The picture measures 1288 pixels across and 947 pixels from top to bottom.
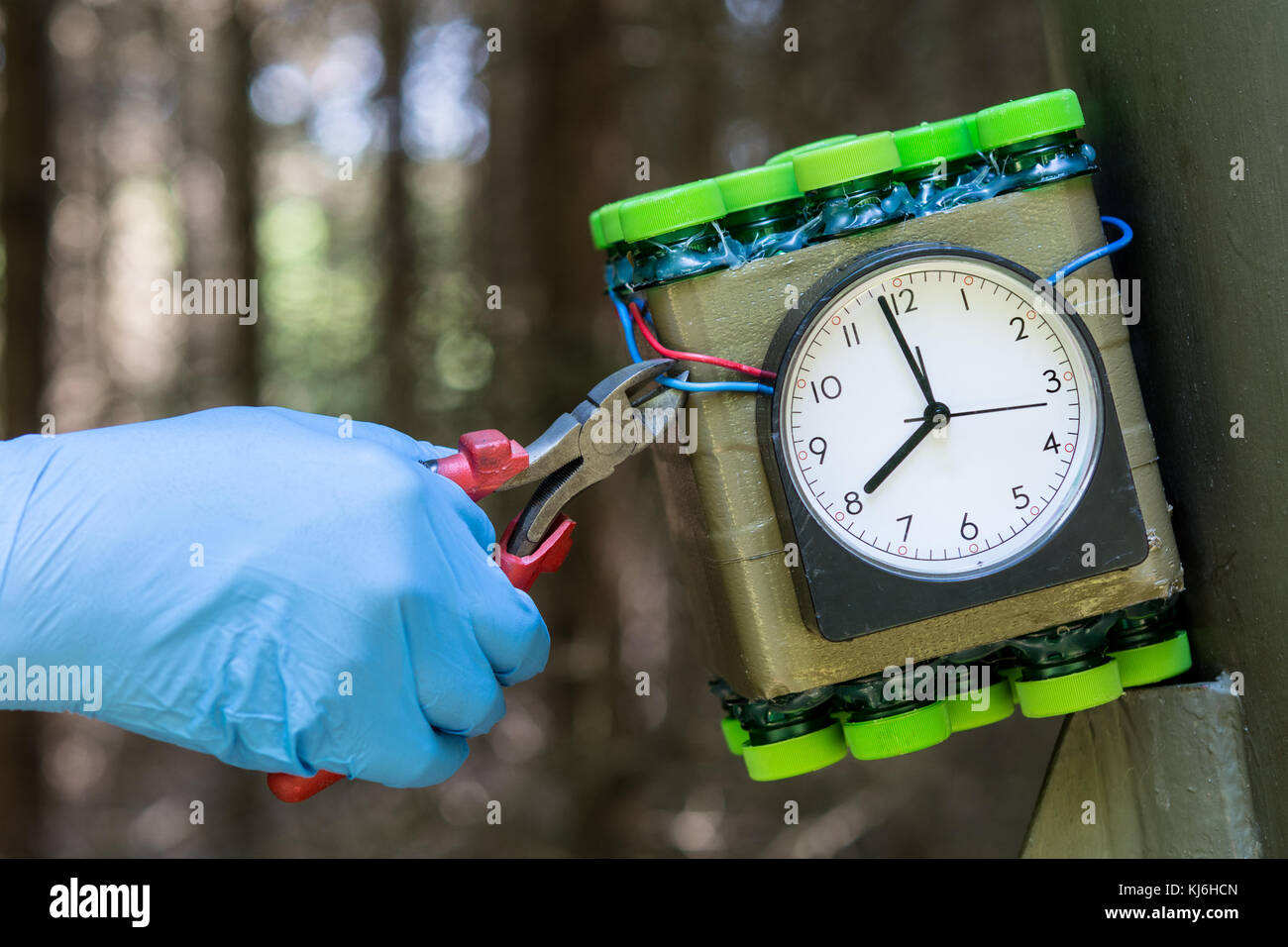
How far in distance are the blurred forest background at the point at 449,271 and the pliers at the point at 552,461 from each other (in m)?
2.08

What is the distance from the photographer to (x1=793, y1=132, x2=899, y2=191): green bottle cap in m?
0.87

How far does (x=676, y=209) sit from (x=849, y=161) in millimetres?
159

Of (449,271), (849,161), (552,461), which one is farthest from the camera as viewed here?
(449,271)

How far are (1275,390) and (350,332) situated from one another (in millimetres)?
3619

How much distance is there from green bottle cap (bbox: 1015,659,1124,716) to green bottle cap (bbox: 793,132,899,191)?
1.64 ft

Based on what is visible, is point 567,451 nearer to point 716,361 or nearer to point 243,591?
point 716,361

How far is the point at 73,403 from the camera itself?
4148 mm

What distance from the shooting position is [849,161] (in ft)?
2.86

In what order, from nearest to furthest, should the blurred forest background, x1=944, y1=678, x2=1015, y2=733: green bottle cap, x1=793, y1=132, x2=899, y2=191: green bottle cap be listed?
x1=793, y1=132, x2=899, y2=191: green bottle cap < x1=944, y1=678, x2=1015, y2=733: green bottle cap < the blurred forest background

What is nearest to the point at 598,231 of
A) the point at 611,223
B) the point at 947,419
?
the point at 611,223

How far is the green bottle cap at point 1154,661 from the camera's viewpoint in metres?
0.96

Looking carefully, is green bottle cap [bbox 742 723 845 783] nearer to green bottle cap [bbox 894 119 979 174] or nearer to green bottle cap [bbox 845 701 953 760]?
green bottle cap [bbox 845 701 953 760]

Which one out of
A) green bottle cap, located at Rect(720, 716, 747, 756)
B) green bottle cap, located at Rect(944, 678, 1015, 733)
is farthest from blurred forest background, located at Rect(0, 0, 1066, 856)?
green bottle cap, located at Rect(944, 678, 1015, 733)
